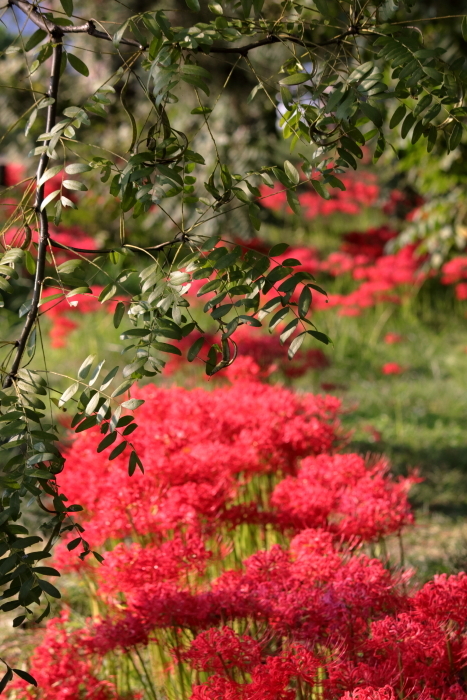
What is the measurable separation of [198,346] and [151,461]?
1.09 m

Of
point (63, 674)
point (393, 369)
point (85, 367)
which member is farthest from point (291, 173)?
point (393, 369)

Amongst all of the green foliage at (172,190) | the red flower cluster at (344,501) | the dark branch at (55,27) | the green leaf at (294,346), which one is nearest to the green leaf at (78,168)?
the green foliage at (172,190)

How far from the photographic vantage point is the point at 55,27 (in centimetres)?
146

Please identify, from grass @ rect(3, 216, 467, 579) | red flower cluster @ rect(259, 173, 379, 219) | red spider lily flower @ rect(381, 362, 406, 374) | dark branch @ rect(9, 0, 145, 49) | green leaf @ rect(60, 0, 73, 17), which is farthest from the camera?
red flower cluster @ rect(259, 173, 379, 219)

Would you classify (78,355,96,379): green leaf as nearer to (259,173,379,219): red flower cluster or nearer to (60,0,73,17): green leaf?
(60,0,73,17): green leaf

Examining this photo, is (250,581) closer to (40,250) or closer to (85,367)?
(85,367)

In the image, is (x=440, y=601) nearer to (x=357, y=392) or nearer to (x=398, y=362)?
(x=357, y=392)

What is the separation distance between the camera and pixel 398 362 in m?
6.98

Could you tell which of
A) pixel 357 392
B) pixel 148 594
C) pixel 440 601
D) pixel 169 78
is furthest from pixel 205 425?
pixel 357 392

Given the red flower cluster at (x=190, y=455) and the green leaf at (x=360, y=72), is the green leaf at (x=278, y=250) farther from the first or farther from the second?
the red flower cluster at (x=190, y=455)

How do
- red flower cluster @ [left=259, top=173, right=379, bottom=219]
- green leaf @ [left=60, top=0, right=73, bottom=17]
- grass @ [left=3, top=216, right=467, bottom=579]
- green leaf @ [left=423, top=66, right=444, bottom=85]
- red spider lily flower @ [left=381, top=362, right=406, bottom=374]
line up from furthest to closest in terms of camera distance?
red flower cluster @ [left=259, top=173, right=379, bottom=219], red spider lily flower @ [left=381, top=362, right=406, bottom=374], grass @ [left=3, top=216, right=467, bottom=579], green leaf @ [left=60, top=0, right=73, bottom=17], green leaf @ [left=423, top=66, right=444, bottom=85]

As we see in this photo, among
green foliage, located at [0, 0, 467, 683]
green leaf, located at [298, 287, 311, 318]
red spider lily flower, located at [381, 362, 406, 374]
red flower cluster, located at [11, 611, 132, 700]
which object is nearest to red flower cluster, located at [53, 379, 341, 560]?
red flower cluster, located at [11, 611, 132, 700]

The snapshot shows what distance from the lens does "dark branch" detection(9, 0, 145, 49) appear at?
142cm

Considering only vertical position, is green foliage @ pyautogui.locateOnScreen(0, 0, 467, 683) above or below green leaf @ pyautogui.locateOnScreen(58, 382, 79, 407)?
above
